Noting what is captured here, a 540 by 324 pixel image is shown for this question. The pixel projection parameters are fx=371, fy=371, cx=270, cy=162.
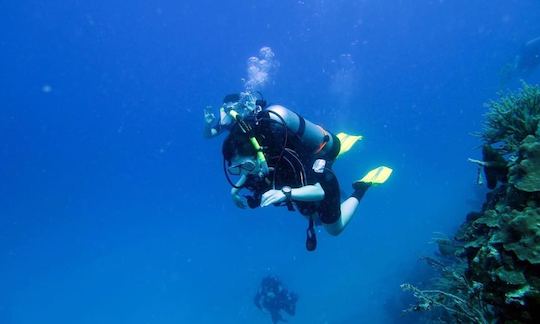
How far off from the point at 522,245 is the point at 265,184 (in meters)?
3.12

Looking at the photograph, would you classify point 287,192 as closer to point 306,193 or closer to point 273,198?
point 273,198

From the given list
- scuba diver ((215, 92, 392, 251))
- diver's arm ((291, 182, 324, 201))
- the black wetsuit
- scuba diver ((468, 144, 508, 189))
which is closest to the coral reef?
scuba diver ((468, 144, 508, 189))

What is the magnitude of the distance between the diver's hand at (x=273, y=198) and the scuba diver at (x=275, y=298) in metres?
16.2

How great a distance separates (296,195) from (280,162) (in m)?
0.61

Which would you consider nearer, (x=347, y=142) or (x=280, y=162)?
(x=280, y=162)

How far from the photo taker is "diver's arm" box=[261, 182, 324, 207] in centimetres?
470

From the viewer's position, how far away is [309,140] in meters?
6.23

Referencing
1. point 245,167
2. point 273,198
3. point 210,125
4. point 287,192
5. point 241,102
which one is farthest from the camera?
point 210,125

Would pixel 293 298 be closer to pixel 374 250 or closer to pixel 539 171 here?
pixel 539 171

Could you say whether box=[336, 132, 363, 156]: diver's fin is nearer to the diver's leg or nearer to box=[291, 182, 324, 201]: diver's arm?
the diver's leg

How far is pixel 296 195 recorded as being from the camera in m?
5.00

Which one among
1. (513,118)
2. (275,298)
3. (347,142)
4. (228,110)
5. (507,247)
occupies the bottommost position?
(507,247)

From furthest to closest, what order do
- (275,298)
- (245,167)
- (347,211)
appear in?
1. (275,298)
2. (347,211)
3. (245,167)

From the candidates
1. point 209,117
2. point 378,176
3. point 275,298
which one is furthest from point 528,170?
point 275,298
